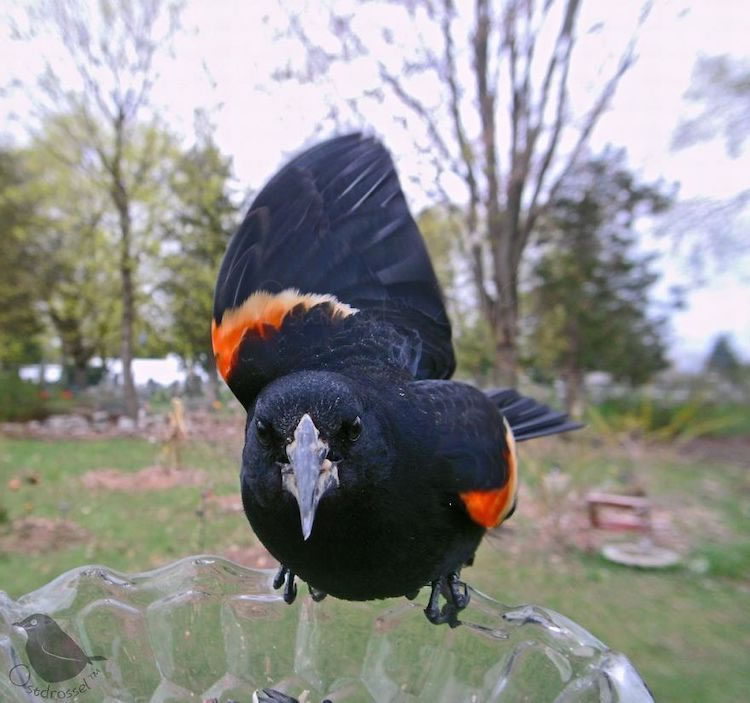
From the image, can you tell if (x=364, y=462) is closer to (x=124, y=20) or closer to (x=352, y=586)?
(x=352, y=586)

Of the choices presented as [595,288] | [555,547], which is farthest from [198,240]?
[595,288]

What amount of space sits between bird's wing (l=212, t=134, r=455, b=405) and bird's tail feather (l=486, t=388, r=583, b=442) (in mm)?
232

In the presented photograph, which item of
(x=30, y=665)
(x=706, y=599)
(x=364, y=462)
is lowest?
(x=706, y=599)

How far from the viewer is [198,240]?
16.7 ft

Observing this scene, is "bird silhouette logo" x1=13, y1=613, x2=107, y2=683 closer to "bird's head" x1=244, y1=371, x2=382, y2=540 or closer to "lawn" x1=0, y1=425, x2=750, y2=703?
"bird's head" x1=244, y1=371, x2=382, y2=540

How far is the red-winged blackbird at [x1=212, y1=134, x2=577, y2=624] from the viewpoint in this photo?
104cm

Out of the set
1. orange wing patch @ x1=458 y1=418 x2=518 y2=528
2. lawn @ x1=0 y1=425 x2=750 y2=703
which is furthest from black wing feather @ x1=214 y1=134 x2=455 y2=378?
lawn @ x1=0 y1=425 x2=750 y2=703

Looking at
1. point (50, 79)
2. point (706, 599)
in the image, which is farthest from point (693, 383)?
point (50, 79)

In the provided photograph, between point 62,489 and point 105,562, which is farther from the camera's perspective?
point 62,489

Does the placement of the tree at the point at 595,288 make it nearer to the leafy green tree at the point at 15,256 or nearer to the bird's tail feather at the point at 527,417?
the bird's tail feather at the point at 527,417

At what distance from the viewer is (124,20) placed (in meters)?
7.83

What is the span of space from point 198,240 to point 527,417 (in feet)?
12.9

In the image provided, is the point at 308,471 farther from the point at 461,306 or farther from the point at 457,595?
the point at 461,306

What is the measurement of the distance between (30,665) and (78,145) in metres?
11.0
